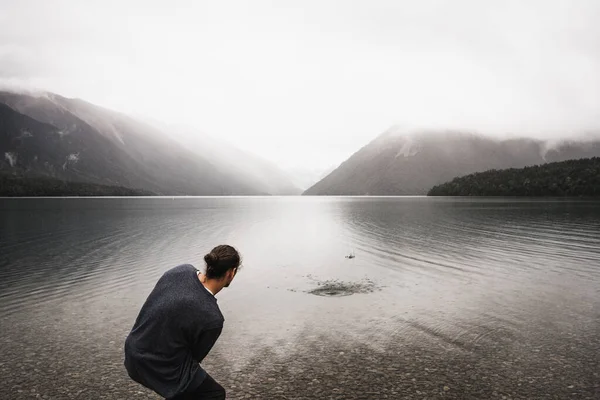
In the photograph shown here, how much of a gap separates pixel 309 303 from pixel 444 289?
8735 millimetres

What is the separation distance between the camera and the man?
6.00 metres

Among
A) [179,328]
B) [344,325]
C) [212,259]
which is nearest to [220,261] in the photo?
[212,259]

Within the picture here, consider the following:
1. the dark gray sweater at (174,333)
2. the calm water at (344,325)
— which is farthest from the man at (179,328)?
the calm water at (344,325)

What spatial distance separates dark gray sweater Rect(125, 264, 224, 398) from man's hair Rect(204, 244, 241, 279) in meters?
0.25

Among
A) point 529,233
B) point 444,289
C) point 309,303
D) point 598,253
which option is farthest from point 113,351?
point 529,233

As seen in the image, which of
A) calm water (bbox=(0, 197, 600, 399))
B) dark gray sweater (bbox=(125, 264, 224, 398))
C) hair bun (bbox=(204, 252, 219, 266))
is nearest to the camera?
dark gray sweater (bbox=(125, 264, 224, 398))

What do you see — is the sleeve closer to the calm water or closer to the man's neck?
the man's neck

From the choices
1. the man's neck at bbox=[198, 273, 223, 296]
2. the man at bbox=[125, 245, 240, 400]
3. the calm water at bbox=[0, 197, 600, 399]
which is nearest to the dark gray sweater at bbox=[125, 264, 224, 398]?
the man at bbox=[125, 245, 240, 400]

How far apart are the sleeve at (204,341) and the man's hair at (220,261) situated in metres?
0.77

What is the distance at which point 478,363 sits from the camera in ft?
46.6

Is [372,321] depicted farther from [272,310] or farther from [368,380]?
[368,380]

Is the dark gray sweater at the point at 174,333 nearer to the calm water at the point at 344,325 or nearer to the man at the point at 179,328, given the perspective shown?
the man at the point at 179,328

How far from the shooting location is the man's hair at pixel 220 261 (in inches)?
247

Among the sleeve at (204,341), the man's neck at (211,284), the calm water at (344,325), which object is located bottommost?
the calm water at (344,325)
